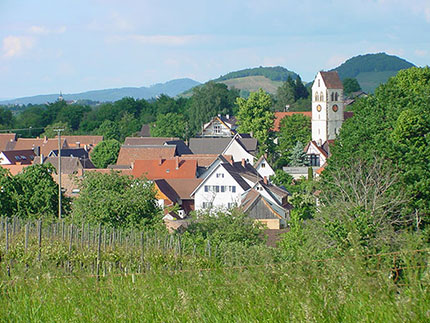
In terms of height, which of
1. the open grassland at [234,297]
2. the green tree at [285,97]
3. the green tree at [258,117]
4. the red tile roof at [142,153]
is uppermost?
the green tree at [285,97]

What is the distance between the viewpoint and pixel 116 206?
65.1 feet

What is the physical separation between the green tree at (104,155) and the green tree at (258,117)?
1490cm

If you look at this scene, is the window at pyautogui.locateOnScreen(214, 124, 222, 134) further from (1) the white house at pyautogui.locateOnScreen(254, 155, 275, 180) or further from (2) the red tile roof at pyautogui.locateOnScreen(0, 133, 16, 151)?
(1) the white house at pyautogui.locateOnScreen(254, 155, 275, 180)

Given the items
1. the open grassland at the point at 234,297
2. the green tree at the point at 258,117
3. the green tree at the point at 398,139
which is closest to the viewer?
the open grassland at the point at 234,297

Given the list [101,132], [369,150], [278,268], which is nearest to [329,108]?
[101,132]

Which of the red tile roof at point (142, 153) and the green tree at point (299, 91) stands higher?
the green tree at point (299, 91)

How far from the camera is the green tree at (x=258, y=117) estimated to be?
68.4 m

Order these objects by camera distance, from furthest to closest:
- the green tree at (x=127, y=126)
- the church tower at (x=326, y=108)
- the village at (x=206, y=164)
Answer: the green tree at (x=127, y=126) → the church tower at (x=326, y=108) → the village at (x=206, y=164)

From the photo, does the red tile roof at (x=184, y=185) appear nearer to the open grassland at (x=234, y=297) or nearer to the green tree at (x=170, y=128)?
the open grassland at (x=234, y=297)

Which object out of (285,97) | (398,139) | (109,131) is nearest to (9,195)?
(398,139)

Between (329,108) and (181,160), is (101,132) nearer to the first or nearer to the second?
(329,108)

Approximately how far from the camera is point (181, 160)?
47.2 m

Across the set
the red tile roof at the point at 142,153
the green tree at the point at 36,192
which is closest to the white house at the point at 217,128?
the red tile roof at the point at 142,153

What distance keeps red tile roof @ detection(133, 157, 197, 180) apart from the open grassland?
3872cm
